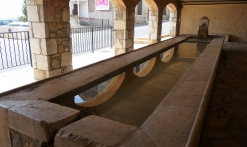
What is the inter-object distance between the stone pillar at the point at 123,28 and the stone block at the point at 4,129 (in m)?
4.53

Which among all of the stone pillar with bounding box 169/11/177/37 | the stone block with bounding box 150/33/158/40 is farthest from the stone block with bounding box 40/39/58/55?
the stone pillar with bounding box 169/11/177/37

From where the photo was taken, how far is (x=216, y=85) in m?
2.88

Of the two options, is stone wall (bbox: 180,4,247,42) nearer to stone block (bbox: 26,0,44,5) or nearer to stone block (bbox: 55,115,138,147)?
stone block (bbox: 26,0,44,5)

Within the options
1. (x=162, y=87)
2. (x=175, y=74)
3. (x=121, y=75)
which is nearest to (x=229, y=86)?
(x=175, y=74)

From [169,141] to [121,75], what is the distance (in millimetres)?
1586

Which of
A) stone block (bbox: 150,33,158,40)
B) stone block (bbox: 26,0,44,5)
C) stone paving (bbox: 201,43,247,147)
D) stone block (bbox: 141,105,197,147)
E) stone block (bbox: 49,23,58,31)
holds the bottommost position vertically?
stone paving (bbox: 201,43,247,147)

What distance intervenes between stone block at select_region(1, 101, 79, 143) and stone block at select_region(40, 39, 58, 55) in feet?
6.78

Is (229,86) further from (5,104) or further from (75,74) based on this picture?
(5,104)

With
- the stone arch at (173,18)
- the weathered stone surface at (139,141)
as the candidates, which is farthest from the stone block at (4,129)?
the stone arch at (173,18)

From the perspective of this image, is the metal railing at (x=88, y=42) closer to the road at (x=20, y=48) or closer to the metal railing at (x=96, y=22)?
the road at (x=20, y=48)

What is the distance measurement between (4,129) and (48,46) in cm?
219

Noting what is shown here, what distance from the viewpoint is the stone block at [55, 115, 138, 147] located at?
41.8 inches

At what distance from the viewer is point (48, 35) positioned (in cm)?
337

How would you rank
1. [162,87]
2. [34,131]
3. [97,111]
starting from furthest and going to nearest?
[162,87] < [97,111] < [34,131]
